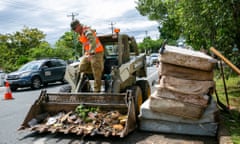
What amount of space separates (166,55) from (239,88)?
18.2 feet

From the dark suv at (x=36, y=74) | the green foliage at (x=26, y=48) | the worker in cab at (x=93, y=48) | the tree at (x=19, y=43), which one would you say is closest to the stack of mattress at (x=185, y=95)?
the worker in cab at (x=93, y=48)

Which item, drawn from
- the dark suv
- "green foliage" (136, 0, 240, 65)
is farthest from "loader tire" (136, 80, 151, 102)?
the dark suv

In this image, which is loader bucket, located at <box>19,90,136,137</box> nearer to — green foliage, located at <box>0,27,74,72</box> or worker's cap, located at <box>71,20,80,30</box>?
worker's cap, located at <box>71,20,80,30</box>

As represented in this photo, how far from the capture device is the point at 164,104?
16.8 ft

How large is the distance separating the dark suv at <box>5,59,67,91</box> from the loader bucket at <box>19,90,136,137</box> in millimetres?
9438

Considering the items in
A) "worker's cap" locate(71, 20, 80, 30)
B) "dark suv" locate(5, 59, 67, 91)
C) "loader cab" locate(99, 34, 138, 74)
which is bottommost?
"dark suv" locate(5, 59, 67, 91)

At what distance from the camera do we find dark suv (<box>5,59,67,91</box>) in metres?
14.7

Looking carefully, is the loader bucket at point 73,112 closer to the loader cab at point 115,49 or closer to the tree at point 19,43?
the loader cab at point 115,49

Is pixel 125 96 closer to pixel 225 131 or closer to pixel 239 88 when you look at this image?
pixel 225 131

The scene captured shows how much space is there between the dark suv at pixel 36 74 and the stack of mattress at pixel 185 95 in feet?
37.0

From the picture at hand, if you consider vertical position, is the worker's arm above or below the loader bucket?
above

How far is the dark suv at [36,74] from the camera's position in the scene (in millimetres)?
14742

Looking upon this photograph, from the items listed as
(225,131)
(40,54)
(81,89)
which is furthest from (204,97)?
(40,54)

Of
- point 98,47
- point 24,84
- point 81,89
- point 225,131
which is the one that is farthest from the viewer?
point 24,84
